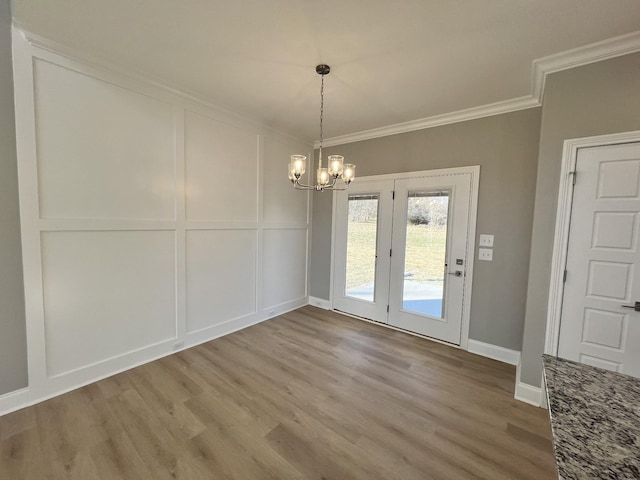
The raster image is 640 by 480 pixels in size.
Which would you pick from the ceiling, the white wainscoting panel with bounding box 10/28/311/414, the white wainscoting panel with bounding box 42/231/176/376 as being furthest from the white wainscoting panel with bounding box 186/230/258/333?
the ceiling

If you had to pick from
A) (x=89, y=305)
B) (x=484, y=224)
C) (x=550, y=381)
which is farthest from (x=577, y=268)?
(x=89, y=305)

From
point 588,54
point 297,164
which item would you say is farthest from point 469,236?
point 297,164

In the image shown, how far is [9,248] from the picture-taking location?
2004mm

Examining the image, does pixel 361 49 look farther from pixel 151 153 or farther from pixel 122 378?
pixel 122 378

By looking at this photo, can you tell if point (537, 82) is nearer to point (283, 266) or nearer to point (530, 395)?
point (530, 395)

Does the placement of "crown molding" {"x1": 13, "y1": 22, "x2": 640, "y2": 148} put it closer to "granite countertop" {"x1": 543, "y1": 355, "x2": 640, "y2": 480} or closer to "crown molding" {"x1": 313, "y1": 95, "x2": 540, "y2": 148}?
"crown molding" {"x1": 313, "y1": 95, "x2": 540, "y2": 148}

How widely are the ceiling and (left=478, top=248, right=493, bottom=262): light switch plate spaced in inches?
64.6

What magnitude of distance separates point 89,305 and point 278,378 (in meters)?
1.86

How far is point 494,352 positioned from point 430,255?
1305mm

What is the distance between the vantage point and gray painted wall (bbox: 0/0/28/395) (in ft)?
6.35

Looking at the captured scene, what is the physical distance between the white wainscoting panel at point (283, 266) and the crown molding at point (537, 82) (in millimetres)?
1877

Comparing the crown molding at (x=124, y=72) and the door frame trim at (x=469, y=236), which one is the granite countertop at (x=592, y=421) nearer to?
the door frame trim at (x=469, y=236)

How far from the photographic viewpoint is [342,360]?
9.66 ft

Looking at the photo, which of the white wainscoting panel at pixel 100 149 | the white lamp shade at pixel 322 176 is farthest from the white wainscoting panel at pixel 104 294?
the white lamp shade at pixel 322 176
